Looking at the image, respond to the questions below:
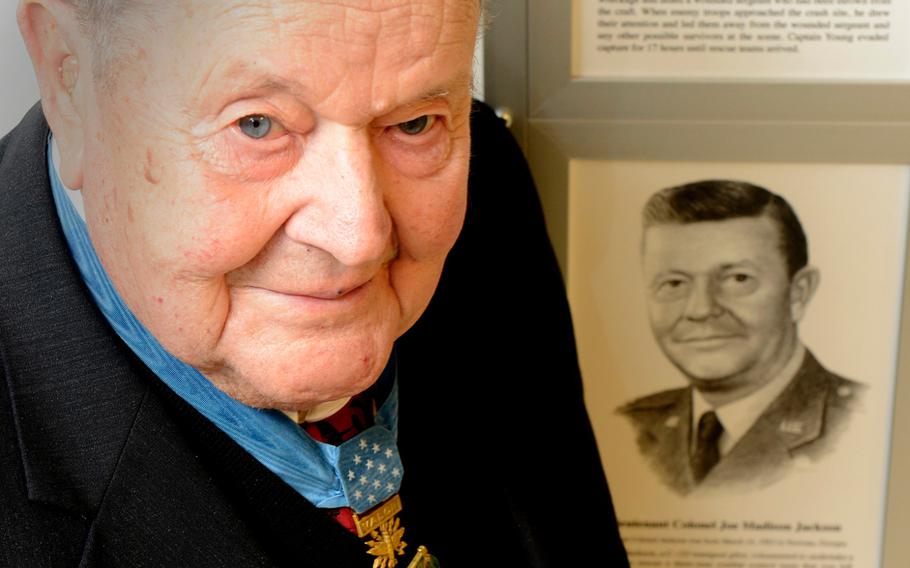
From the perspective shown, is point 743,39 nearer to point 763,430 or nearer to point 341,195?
point 763,430

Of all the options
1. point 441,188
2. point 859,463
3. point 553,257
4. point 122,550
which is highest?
point 441,188

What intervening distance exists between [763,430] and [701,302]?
0.70 ft

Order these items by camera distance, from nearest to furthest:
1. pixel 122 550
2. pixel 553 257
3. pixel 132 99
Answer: pixel 132 99 < pixel 122 550 < pixel 553 257

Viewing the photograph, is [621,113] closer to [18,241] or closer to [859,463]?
[859,463]

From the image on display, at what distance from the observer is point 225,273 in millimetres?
862

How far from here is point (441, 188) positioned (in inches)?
36.6

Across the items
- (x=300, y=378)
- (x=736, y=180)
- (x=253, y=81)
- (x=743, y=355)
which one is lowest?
(x=743, y=355)

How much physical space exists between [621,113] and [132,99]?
0.76 meters

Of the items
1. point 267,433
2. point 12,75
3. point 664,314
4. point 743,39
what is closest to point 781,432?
point 664,314

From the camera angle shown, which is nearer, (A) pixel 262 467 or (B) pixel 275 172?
(B) pixel 275 172

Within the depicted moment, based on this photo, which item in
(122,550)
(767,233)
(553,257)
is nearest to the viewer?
(122,550)

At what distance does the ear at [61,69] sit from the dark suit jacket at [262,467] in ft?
0.38

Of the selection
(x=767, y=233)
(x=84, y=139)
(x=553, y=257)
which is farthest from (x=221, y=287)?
(x=767, y=233)

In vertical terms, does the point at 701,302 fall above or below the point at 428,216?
below
